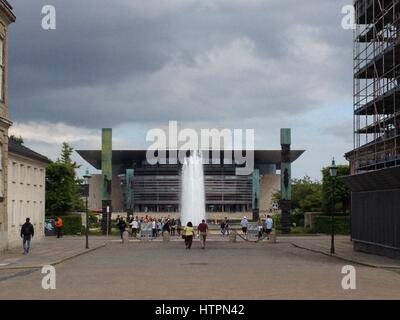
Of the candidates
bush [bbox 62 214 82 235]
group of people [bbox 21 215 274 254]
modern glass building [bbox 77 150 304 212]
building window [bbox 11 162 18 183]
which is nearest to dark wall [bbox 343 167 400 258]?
group of people [bbox 21 215 274 254]

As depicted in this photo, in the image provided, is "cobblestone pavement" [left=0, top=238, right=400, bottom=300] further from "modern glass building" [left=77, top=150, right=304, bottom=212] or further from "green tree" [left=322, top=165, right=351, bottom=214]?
"modern glass building" [left=77, top=150, right=304, bottom=212]

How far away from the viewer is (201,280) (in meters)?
22.7

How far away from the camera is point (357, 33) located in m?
46.1

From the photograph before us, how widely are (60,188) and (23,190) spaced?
107 feet

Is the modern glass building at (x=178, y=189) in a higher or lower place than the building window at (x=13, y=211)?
higher

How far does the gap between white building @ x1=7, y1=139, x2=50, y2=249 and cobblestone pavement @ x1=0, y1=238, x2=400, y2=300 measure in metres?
14.5

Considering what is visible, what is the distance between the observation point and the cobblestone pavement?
1877cm

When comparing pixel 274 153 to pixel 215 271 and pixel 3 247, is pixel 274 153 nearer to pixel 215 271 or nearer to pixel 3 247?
pixel 3 247

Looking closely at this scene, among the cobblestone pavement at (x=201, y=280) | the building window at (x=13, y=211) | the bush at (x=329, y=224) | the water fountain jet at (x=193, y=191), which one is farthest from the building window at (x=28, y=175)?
the water fountain jet at (x=193, y=191)

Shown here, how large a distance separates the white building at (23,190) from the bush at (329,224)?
27.1 metres

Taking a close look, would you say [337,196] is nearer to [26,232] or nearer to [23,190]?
[23,190]

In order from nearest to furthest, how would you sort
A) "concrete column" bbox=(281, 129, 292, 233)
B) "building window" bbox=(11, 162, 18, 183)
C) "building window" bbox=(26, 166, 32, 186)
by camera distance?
"building window" bbox=(11, 162, 18, 183), "building window" bbox=(26, 166, 32, 186), "concrete column" bbox=(281, 129, 292, 233)

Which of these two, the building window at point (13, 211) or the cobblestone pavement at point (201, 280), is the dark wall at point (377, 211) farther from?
the building window at point (13, 211)

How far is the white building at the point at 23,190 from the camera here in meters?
46.9
